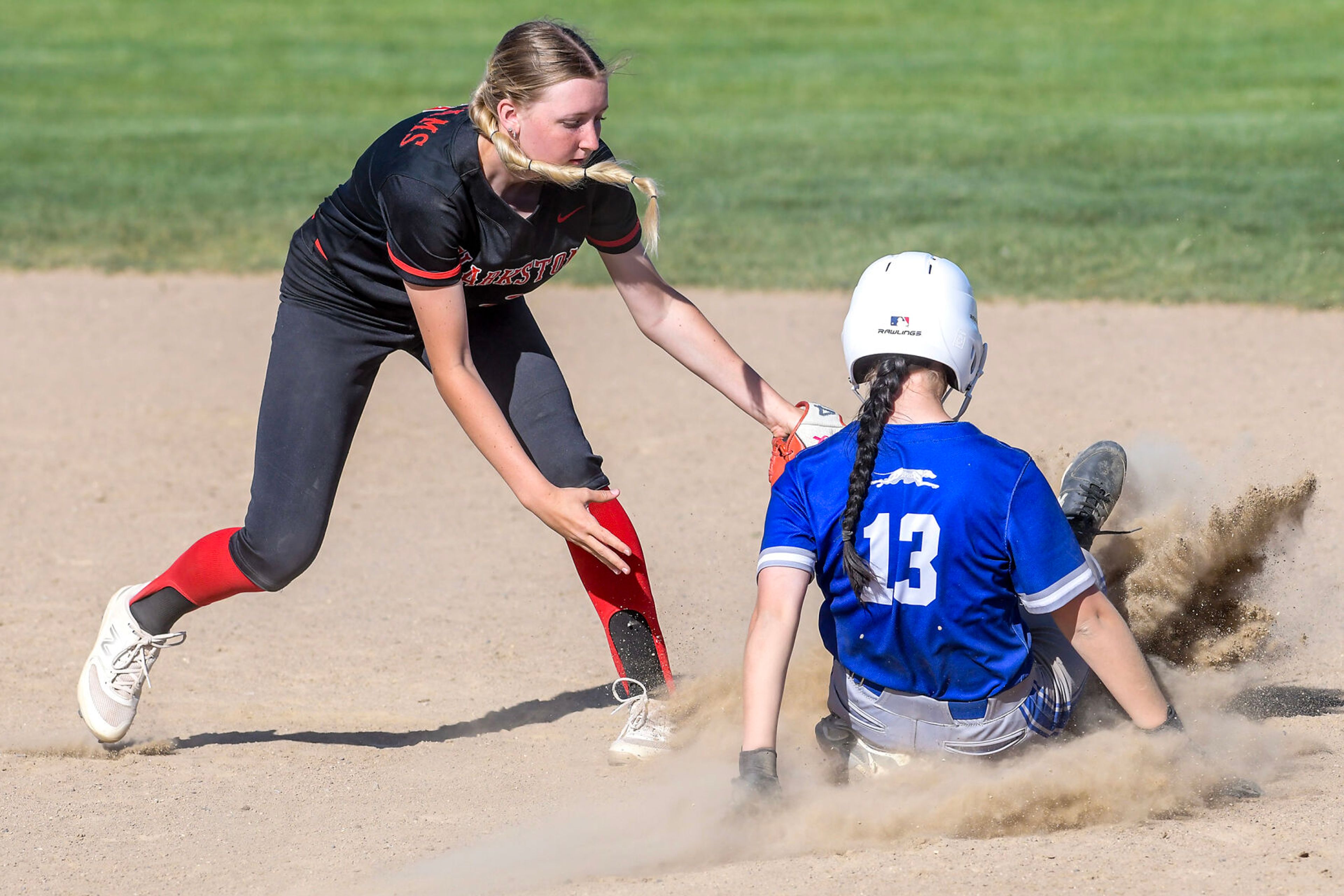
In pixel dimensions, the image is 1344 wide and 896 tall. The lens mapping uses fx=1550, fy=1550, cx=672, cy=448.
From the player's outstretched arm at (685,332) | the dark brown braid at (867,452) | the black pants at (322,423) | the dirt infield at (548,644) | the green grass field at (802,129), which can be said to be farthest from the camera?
the green grass field at (802,129)

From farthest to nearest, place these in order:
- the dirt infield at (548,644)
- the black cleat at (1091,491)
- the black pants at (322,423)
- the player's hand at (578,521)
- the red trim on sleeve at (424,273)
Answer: the black pants at (322,423)
the black cleat at (1091,491)
the red trim on sleeve at (424,273)
the player's hand at (578,521)
the dirt infield at (548,644)

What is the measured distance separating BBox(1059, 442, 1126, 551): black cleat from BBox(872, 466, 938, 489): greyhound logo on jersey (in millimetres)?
868

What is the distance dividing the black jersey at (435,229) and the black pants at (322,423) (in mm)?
78

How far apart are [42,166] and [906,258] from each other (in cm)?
1279

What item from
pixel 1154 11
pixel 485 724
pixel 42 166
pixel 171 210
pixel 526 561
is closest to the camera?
pixel 485 724

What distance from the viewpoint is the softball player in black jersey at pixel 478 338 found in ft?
11.3

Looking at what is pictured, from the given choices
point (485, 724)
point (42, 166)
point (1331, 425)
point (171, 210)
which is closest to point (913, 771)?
point (485, 724)

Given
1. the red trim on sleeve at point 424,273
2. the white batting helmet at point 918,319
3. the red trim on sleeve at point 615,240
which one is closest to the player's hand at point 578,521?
the red trim on sleeve at point 424,273

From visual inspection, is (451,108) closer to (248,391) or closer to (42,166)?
(248,391)

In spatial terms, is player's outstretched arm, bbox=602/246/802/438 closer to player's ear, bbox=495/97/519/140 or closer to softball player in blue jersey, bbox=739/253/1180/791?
player's ear, bbox=495/97/519/140

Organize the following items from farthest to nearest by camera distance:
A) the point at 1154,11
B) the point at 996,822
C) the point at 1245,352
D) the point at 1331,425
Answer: the point at 1154,11, the point at 1245,352, the point at 1331,425, the point at 996,822

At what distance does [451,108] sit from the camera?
394cm

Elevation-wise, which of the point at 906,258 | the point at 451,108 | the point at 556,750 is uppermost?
the point at 451,108

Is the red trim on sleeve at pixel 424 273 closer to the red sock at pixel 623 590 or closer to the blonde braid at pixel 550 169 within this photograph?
the blonde braid at pixel 550 169
